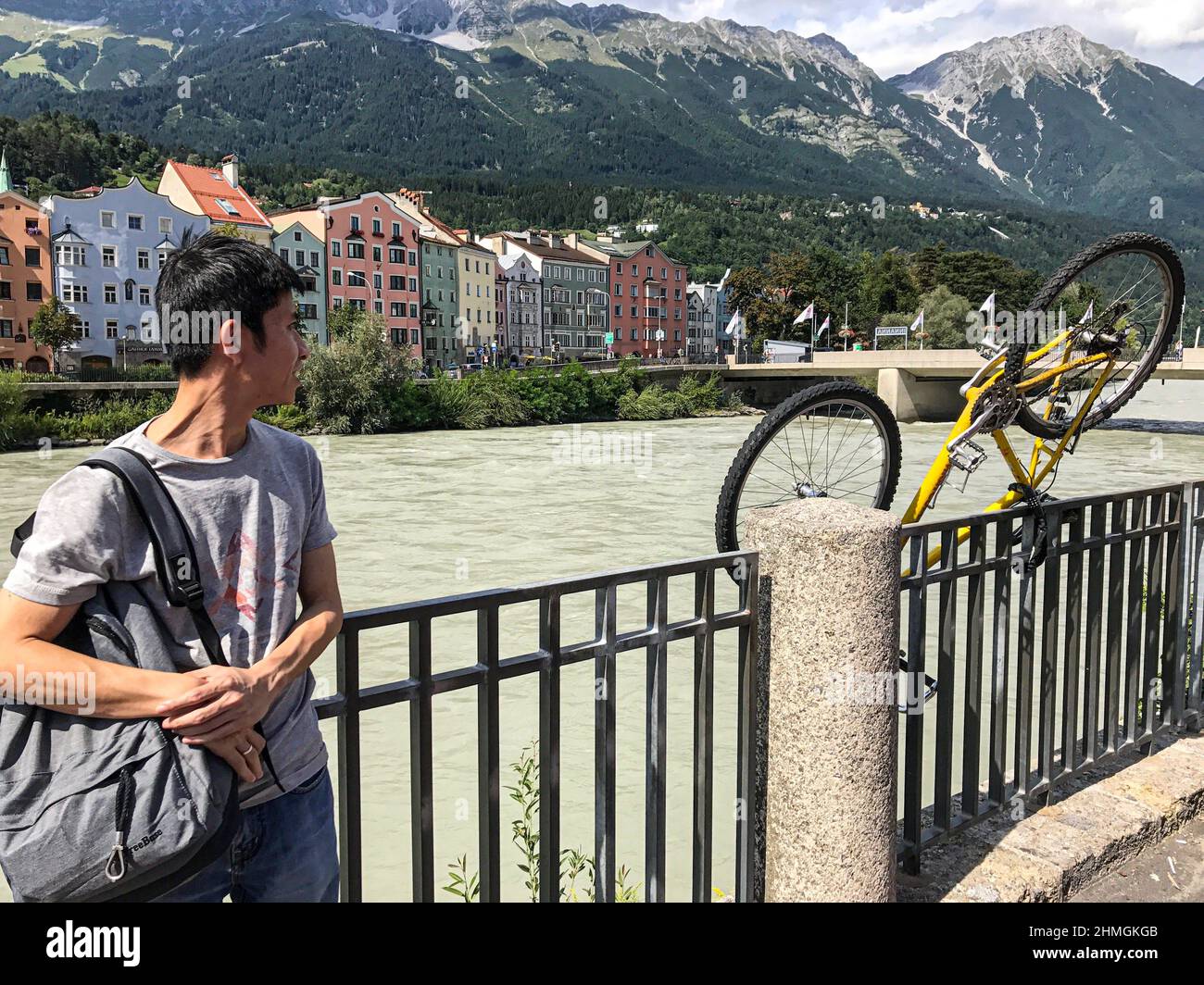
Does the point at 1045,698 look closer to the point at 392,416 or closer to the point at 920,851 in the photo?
the point at 920,851

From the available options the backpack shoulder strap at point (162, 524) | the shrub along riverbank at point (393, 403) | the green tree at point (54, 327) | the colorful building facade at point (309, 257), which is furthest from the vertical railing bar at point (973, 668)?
the colorful building facade at point (309, 257)

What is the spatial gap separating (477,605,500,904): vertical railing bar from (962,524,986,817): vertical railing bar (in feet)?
5.04

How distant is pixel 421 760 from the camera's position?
2316 millimetres

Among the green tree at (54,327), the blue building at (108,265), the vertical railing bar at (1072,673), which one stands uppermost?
the blue building at (108,265)

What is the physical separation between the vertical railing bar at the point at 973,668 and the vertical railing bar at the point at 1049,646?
0.29 m

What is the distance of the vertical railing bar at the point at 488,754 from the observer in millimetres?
2336

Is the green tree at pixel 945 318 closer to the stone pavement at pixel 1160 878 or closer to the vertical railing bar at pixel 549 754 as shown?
the stone pavement at pixel 1160 878

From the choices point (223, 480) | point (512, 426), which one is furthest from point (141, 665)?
point (512, 426)

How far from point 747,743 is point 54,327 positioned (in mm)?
59625

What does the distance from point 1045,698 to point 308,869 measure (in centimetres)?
259

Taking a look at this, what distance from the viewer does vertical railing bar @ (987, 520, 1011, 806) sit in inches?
139

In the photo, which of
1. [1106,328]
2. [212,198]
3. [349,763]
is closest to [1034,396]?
[1106,328]

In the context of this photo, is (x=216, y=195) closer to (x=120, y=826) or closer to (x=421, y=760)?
(x=421, y=760)
